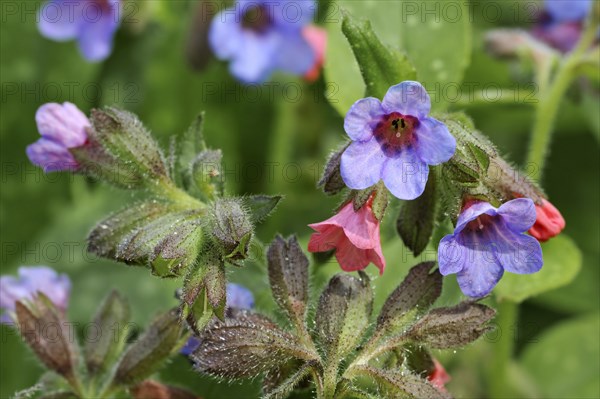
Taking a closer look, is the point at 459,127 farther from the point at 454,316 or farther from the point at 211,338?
the point at 211,338

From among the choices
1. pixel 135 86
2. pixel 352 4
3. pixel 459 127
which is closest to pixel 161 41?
pixel 135 86

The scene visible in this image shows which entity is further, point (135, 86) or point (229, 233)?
point (135, 86)

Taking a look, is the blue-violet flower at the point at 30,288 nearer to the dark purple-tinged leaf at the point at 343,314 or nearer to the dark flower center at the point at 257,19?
the dark purple-tinged leaf at the point at 343,314

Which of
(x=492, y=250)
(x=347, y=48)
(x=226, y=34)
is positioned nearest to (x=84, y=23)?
(x=226, y=34)

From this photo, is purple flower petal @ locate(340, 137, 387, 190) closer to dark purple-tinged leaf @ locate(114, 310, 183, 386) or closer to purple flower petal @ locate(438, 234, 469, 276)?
purple flower petal @ locate(438, 234, 469, 276)

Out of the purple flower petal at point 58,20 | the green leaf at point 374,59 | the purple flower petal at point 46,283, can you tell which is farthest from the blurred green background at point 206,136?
the green leaf at point 374,59

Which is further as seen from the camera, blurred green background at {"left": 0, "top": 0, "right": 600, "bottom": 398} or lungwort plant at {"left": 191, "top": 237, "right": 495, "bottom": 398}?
blurred green background at {"left": 0, "top": 0, "right": 600, "bottom": 398}

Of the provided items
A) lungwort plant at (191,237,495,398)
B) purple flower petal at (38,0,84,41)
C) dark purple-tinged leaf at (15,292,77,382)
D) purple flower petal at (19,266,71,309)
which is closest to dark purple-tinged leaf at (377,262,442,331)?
lungwort plant at (191,237,495,398)
